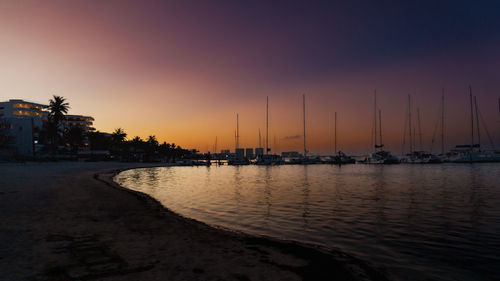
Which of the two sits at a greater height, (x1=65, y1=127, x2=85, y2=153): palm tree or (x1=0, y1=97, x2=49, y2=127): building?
(x1=0, y1=97, x2=49, y2=127): building

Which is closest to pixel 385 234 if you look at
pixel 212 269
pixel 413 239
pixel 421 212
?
pixel 413 239

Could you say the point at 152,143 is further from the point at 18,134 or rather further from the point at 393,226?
the point at 393,226

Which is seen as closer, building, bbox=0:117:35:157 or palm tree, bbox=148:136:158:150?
building, bbox=0:117:35:157

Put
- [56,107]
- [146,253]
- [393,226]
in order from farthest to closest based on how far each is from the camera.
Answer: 1. [56,107]
2. [393,226]
3. [146,253]

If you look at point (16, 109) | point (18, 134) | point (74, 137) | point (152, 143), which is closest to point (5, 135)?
point (18, 134)

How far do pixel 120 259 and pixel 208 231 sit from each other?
4.11 metres

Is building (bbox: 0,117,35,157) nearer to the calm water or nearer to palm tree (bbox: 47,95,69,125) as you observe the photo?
palm tree (bbox: 47,95,69,125)

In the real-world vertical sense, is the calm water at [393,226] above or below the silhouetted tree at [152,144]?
below

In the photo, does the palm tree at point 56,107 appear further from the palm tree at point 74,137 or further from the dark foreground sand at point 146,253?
the dark foreground sand at point 146,253

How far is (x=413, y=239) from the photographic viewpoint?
415 inches

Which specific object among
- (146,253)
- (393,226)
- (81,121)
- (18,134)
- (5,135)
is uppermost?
(81,121)

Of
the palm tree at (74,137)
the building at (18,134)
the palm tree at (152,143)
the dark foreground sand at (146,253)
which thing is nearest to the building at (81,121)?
the palm tree at (152,143)

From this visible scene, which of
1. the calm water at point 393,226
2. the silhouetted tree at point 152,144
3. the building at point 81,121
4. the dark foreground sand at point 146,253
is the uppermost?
the building at point 81,121

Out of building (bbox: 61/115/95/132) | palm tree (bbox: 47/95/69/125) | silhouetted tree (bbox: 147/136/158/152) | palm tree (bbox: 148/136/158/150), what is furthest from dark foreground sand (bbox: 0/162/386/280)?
building (bbox: 61/115/95/132)
